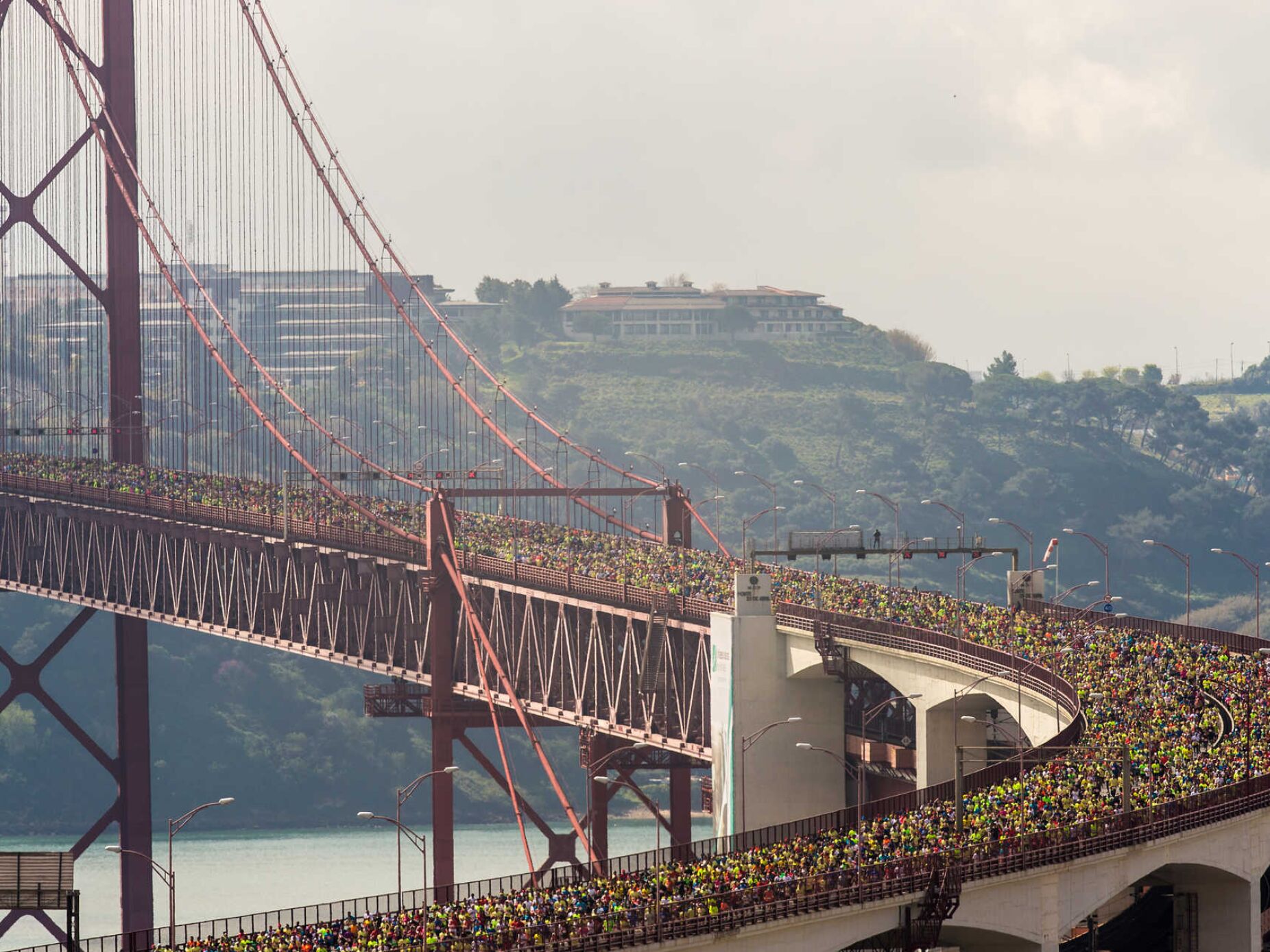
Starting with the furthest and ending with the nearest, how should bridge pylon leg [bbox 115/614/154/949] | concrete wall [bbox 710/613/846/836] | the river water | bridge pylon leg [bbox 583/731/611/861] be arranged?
the river water < bridge pylon leg [bbox 115/614/154/949] < bridge pylon leg [bbox 583/731/611/861] < concrete wall [bbox 710/613/846/836]

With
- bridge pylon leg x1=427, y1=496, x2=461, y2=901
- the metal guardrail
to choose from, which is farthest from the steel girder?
the metal guardrail

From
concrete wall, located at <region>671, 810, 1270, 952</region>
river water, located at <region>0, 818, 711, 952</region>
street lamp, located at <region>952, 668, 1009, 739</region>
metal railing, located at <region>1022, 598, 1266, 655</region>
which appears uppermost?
metal railing, located at <region>1022, 598, 1266, 655</region>

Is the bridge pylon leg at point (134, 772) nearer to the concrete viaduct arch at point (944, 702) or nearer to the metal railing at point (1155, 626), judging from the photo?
the concrete viaduct arch at point (944, 702)

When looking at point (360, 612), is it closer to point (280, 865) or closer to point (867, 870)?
point (867, 870)

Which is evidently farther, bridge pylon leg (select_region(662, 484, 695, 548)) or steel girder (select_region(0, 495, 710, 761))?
bridge pylon leg (select_region(662, 484, 695, 548))

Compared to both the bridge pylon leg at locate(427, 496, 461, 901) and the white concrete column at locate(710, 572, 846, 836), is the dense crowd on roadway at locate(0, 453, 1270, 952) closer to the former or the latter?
the bridge pylon leg at locate(427, 496, 461, 901)

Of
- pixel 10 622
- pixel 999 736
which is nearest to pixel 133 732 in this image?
pixel 999 736

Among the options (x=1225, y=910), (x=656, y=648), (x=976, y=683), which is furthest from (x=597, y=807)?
(x=1225, y=910)

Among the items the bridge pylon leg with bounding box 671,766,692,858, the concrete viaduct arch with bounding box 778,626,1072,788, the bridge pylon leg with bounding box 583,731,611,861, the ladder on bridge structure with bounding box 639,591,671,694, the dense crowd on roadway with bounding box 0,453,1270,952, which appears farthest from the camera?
the bridge pylon leg with bounding box 671,766,692,858

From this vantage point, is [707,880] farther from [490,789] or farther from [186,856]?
[490,789]
